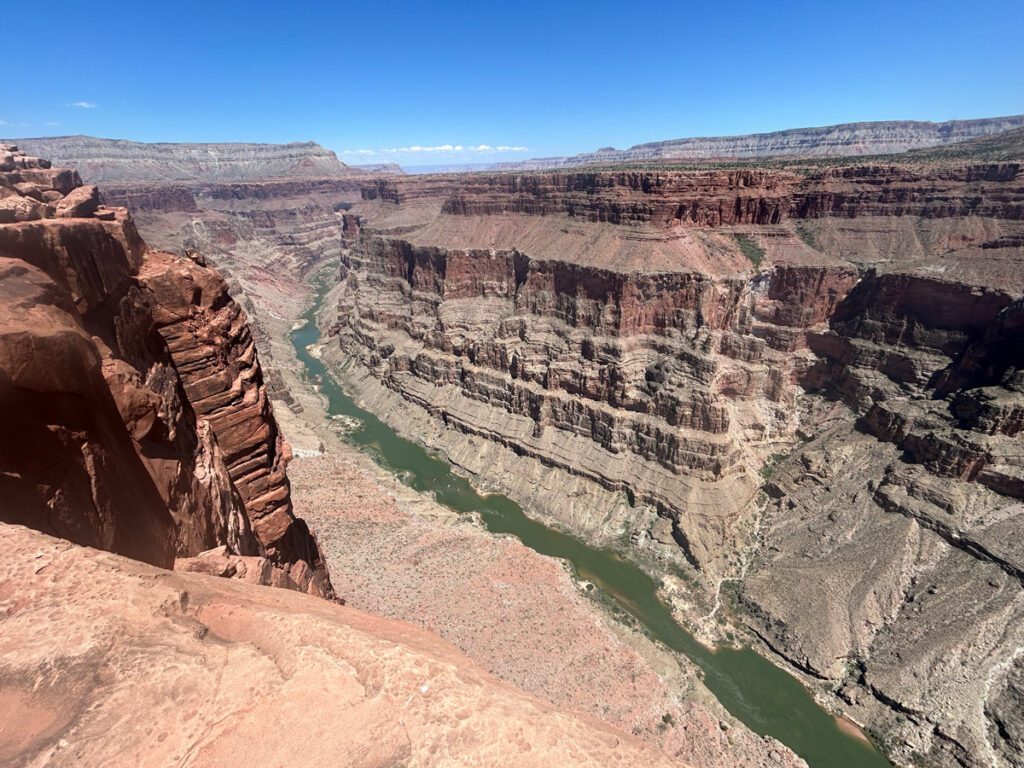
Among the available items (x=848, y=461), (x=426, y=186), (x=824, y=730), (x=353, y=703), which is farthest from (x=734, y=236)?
(x=426, y=186)

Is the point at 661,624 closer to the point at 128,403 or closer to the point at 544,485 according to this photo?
the point at 544,485

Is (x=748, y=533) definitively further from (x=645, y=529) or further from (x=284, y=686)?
(x=284, y=686)

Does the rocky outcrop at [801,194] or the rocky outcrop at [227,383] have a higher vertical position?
the rocky outcrop at [801,194]

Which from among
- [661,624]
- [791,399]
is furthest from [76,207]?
[791,399]

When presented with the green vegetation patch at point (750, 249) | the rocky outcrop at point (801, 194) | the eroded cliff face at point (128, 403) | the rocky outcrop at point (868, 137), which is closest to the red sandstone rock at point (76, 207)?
the eroded cliff face at point (128, 403)

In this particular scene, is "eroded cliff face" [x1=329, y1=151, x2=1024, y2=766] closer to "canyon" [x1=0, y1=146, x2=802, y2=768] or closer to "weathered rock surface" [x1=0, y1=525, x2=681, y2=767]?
"canyon" [x1=0, y1=146, x2=802, y2=768]

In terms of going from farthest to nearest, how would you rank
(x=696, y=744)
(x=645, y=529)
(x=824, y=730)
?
(x=645, y=529) → (x=824, y=730) → (x=696, y=744)

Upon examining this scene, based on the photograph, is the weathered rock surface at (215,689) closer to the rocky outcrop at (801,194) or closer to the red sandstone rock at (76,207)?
the red sandstone rock at (76,207)
